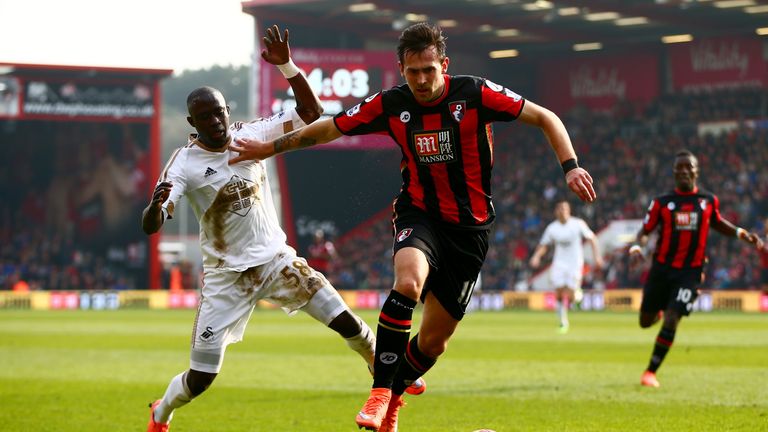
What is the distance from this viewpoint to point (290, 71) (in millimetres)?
8070

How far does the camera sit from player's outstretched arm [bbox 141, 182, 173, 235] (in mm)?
7344

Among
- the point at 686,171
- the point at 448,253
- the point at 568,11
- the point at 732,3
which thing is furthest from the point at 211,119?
the point at 732,3

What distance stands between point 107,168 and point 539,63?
19.2 m

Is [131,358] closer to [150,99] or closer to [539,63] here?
[150,99]

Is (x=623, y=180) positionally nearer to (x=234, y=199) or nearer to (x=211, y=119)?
(x=234, y=199)

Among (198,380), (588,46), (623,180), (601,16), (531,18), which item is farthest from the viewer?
(588,46)

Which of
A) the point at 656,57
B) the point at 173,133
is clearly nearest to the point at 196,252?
the point at 173,133

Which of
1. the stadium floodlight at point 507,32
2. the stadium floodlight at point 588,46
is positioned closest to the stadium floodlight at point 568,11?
the stadium floodlight at point 507,32

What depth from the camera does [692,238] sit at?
12859 mm

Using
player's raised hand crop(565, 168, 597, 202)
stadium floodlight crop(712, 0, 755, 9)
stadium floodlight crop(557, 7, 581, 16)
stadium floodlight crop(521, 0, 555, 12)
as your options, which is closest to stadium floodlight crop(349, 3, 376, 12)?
stadium floodlight crop(521, 0, 555, 12)

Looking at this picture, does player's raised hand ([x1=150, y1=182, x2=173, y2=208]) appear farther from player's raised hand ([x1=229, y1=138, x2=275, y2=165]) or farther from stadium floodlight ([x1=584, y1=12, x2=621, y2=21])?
stadium floodlight ([x1=584, y1=12, x2=621, y2=21])

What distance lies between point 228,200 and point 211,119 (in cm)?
57

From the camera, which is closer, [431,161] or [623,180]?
[431,161]

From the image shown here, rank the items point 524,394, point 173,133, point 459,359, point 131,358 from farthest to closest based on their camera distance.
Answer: point 173,133 → point 131,358 → point 459,359 → point 524,394
